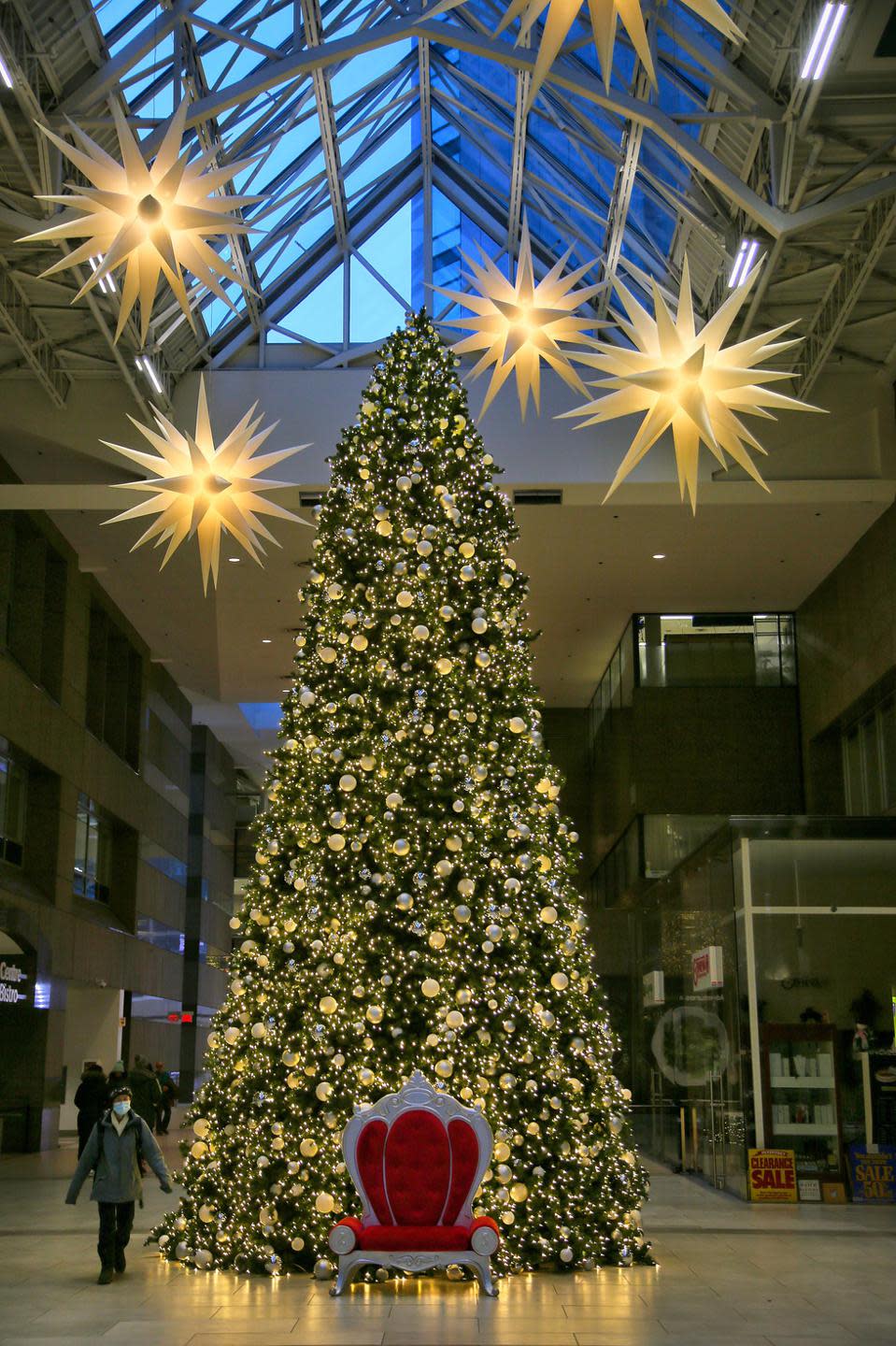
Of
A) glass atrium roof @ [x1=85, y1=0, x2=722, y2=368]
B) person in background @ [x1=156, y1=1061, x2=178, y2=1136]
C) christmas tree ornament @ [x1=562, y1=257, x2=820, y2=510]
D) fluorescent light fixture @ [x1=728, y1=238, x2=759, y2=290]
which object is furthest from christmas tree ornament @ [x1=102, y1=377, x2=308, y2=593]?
person in background @ [x1=156, y1=1061, x2=178, y2=1136]

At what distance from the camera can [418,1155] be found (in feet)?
29.6

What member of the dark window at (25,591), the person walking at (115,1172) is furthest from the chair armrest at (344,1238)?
the dark window at (25,591)

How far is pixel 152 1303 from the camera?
29.1 feet

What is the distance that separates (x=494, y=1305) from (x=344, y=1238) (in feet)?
3.38

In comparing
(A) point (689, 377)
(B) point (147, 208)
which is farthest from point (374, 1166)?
(B) point (147, 208)

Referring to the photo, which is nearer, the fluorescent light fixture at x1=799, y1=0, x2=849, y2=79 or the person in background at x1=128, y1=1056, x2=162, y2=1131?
the fluorescent light fixture at x1=799, y1=0, x2=849, y2=79

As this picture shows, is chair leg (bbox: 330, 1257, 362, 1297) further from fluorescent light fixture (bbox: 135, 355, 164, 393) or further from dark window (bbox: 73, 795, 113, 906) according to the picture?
dark window (bbox: 73, 795, 113, 906)

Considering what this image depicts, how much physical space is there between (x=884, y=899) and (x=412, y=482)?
9.59m

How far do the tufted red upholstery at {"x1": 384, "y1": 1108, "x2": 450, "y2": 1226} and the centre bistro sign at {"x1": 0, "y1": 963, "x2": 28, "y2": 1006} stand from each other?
44.0 feet

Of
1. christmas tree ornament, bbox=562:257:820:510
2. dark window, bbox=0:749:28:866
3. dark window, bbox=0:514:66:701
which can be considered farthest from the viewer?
dark window, bbox=0:749:28:866

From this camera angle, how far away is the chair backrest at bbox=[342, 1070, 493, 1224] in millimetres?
8984

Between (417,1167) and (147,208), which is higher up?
(147,208)

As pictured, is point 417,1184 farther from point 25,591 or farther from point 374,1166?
point 25,591

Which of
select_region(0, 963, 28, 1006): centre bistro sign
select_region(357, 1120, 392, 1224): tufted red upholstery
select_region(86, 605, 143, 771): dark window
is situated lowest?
select_region(357, 1120, 392, 1224): tufted red upholstery
